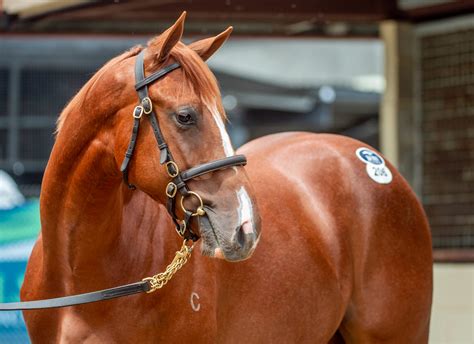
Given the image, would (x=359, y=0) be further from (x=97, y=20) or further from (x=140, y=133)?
(x=140, y=133)

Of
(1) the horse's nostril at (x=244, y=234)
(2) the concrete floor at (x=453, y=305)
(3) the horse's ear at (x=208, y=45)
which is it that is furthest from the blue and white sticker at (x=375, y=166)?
(2) the concrete floor at (x=453, y=305)

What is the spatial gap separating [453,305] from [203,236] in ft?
16.0

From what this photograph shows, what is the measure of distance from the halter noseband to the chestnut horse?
0.03 meters

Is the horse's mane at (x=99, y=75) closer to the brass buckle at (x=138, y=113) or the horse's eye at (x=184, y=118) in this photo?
the brass buckle at (x=138, y=113)

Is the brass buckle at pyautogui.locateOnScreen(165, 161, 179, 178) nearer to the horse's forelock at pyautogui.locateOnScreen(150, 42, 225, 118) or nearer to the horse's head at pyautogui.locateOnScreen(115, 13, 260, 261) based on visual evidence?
the horse's head at pyautogui.locateOnScreen(115, 13, 260, 261)

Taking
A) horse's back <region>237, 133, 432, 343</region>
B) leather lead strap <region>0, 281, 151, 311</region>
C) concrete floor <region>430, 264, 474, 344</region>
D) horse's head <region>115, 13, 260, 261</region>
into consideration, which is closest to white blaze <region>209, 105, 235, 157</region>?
horse's head <region>115, 13, 260, 261</region>

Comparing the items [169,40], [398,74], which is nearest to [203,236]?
[169,40]

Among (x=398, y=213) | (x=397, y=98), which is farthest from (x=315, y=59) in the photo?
(x=398, y=213)

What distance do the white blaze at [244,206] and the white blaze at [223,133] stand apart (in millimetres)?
137

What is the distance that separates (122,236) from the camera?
3.68 m

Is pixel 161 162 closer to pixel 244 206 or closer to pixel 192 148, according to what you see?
pixel 192 148

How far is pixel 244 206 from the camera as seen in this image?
3.26 metres

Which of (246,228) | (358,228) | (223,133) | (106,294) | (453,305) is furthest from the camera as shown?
(453,305)

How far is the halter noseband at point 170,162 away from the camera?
327 cm
